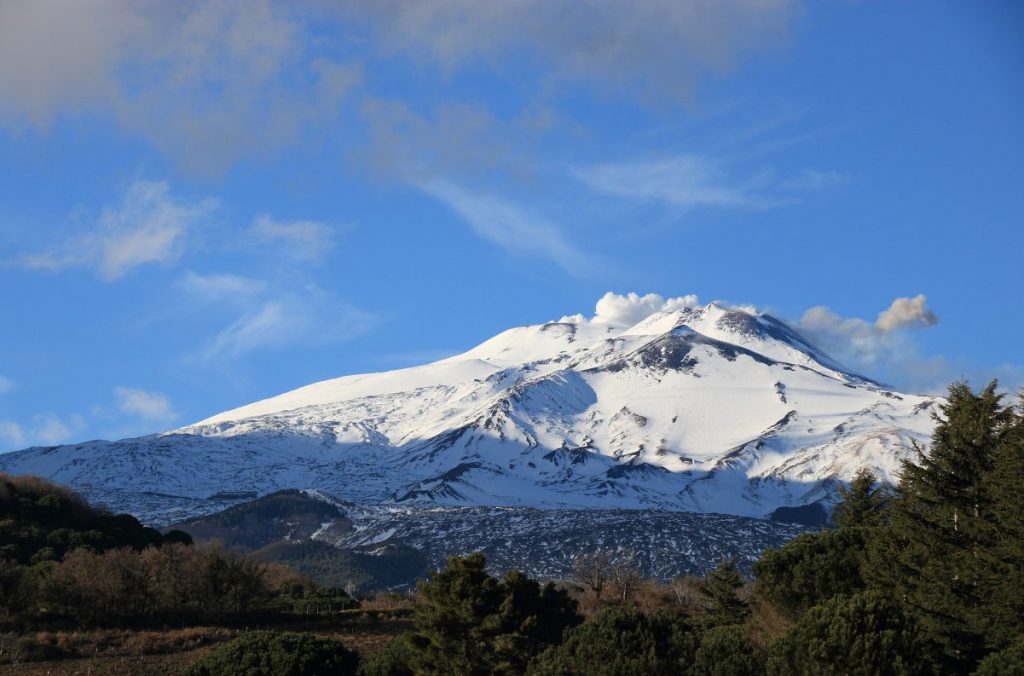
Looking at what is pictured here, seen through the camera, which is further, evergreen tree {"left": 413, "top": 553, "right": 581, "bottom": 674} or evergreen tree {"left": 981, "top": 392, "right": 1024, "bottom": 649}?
evergreen tree {"left": 413, "top": 553, "right": 581, "bottom": 674}

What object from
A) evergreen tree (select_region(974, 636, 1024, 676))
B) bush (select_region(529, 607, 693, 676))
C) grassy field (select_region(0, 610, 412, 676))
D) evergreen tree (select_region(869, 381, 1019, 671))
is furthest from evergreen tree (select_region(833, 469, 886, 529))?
evergreen tree (select_region(974, 636, 1024, 676))

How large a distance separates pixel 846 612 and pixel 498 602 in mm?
17237

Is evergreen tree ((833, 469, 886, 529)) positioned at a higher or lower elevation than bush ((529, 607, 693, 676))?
higher

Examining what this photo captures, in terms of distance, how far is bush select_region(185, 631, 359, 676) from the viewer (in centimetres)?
4609

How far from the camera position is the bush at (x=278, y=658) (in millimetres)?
46094

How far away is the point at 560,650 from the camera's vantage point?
44.4 m

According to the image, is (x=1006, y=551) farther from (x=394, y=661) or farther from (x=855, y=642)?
(x=394, y=661)

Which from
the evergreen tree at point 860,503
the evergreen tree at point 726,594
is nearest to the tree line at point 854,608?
the evergreen tree at point 860,503

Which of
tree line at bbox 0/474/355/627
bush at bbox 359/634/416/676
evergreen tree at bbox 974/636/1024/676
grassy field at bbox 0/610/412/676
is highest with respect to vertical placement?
tree line at bbox 0/474/355/627

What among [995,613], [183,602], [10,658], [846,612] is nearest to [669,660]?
[846,612]

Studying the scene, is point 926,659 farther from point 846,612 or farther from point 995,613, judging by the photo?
point 995,613

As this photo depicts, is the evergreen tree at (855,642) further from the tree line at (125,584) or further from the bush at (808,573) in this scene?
the tree line at (125,584)

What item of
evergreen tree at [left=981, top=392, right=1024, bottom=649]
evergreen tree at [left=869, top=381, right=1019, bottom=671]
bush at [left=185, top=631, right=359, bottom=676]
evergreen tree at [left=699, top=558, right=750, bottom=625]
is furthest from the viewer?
evergreen tree at [left=699, top=558, right=750, bottom=625]

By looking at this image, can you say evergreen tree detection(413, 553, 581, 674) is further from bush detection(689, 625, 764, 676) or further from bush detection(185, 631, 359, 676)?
bush detection(689, 625, 764, 676)
